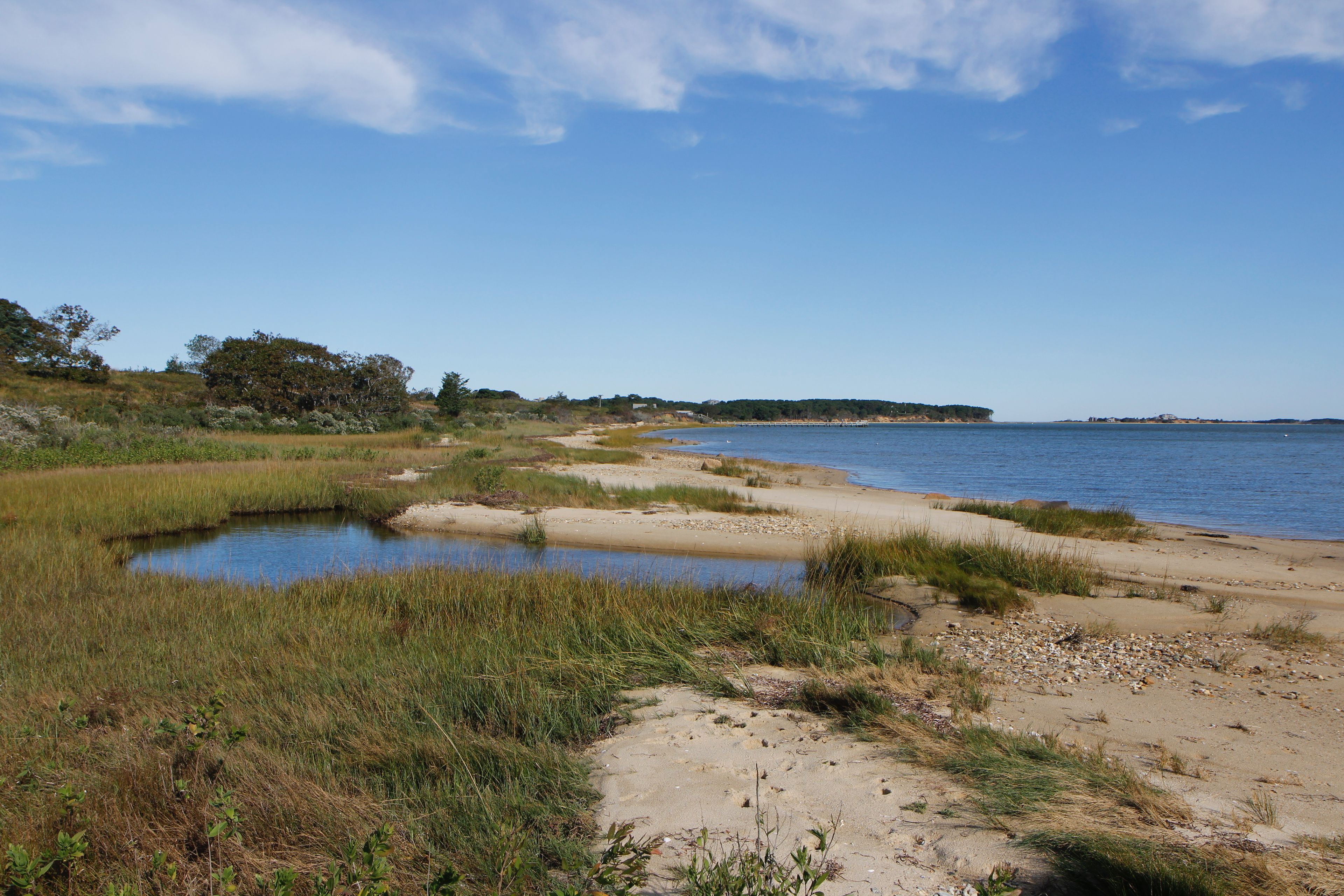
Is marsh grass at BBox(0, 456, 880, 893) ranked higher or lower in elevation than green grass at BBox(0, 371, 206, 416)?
lower

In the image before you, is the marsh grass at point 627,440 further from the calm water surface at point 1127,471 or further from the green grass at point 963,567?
the green grass at point 963,567

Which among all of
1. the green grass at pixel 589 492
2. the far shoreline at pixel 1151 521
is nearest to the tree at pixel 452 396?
the far shoreline at pixel 1151 521

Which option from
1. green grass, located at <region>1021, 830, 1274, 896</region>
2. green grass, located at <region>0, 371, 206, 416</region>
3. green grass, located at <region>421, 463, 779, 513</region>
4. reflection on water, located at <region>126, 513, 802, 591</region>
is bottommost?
reflection on water, located at <region>126, 513, 802, 591</region>

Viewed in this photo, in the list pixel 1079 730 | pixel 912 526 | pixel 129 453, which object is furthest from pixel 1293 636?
pixel 129 453

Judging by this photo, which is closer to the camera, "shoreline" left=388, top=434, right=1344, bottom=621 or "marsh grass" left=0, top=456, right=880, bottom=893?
"marsh grass" left=0, top=456, right=880, bottom=893

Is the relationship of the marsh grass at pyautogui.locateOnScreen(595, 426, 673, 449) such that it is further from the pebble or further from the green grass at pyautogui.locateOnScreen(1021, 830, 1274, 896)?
the green grass at pyautogui.locateOnScreen(1021, 830, 1274, 896)

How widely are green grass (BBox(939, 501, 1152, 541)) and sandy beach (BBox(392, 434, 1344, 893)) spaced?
3.50 metres

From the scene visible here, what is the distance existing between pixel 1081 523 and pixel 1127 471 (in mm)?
34105

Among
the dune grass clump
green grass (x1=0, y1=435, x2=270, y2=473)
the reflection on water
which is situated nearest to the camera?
the dune grass clump

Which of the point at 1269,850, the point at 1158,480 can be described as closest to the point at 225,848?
the point at 1269,850

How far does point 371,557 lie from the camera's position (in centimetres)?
1561

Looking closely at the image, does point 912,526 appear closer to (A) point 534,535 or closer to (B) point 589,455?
(A) point 534,535

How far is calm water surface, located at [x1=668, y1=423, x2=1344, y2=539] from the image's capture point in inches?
1074

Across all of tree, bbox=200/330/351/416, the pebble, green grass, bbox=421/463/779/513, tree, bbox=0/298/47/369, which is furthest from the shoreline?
tree, bbox=0/298/47/369
